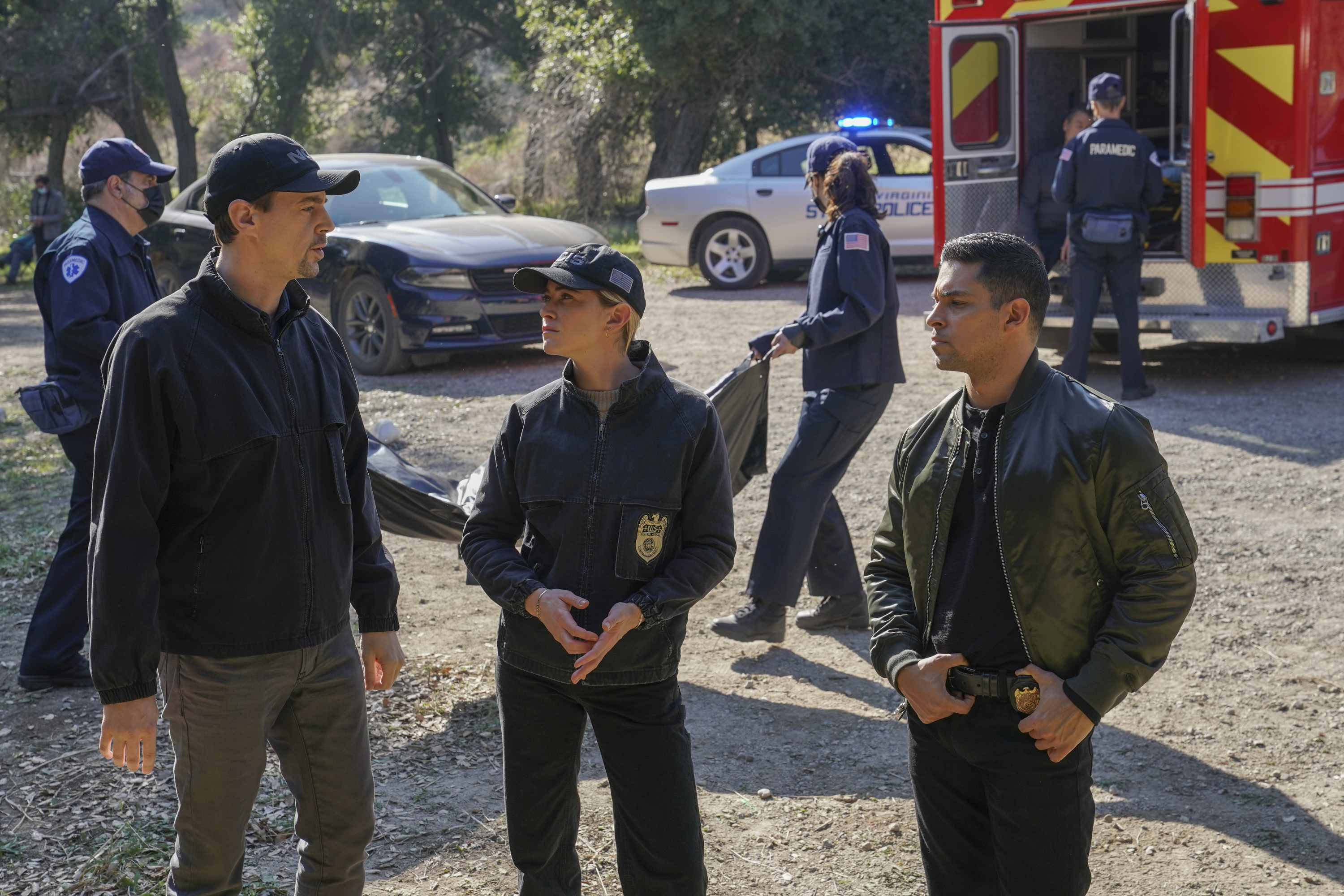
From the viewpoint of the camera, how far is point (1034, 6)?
898cm

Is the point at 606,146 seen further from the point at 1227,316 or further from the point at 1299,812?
the point at 1299,812

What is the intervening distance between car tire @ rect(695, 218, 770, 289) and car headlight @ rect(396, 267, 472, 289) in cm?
535

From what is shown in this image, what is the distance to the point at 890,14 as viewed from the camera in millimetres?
19969

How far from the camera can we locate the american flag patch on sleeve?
4883mm

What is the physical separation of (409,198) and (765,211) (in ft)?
15.3

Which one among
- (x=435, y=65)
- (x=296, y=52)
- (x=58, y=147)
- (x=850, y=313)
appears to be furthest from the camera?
(x=296, y=52)

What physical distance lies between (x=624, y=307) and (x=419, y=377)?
783 cm

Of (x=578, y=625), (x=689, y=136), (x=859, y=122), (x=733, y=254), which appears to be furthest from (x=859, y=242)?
(x=689, y=136)

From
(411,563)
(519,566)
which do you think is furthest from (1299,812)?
(411,563)

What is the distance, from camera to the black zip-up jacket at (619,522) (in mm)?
2764

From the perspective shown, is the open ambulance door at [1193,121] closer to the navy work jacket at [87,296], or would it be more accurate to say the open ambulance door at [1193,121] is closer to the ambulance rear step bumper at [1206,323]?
the ambulance rear step bumper at [1206,323]

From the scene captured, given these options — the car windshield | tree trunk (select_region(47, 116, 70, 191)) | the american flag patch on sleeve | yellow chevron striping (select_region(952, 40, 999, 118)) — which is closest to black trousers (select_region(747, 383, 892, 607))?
the american flag patch on sleeve

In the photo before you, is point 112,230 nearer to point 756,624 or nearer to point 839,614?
point 756,624

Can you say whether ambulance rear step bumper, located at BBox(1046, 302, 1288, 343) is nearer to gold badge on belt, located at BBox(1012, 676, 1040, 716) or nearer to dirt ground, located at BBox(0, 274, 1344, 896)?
dirt ground, located at BBox(0, 274, 1344, 896)
